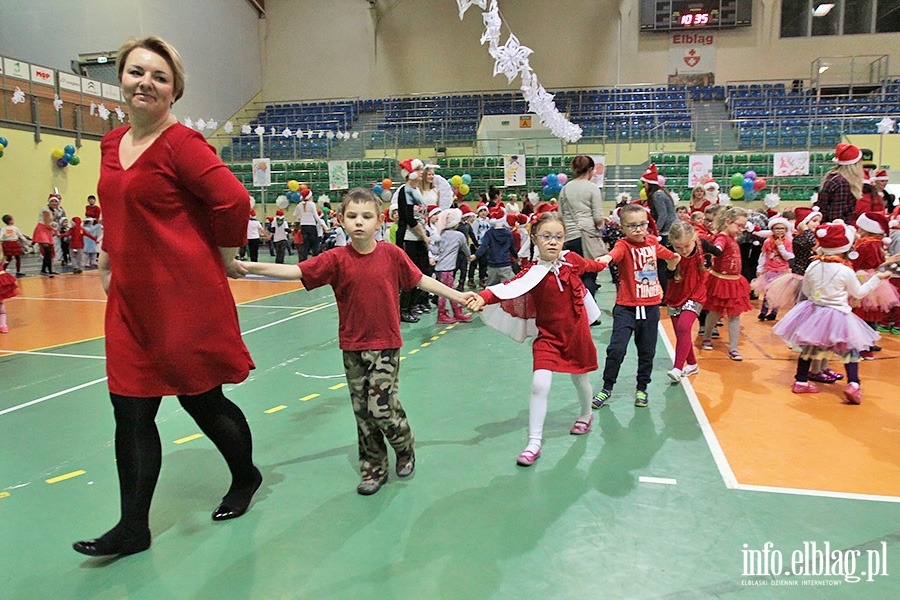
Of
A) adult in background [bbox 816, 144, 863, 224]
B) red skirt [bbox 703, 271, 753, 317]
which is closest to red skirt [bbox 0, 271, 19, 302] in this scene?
red skirt [bbox 703, 271, 753, 317]

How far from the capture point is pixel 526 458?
3523 millimetres

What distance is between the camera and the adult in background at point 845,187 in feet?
16.8

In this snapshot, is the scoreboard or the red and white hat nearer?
the red and white hat

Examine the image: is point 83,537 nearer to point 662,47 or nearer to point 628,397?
point 628,397

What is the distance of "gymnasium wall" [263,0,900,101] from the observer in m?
24.2

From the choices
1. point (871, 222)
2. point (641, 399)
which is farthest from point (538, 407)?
point (871, 222)

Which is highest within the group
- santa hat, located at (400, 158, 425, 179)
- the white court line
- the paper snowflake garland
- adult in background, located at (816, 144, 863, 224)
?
the paper snowflake garland

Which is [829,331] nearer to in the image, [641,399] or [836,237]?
[836,237]

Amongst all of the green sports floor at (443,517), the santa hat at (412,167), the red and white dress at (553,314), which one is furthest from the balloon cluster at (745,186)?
the red and white dress at (553,314)

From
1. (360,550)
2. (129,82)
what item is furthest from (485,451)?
(129,82)

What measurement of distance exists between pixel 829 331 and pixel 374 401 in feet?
11.8

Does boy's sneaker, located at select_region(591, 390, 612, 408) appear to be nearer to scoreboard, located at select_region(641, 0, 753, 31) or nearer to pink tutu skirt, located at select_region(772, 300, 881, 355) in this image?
pink tutu skirt, located at select_region(772, 300, 881, 355)

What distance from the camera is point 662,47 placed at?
2503cm

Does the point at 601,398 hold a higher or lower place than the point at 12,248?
lower
